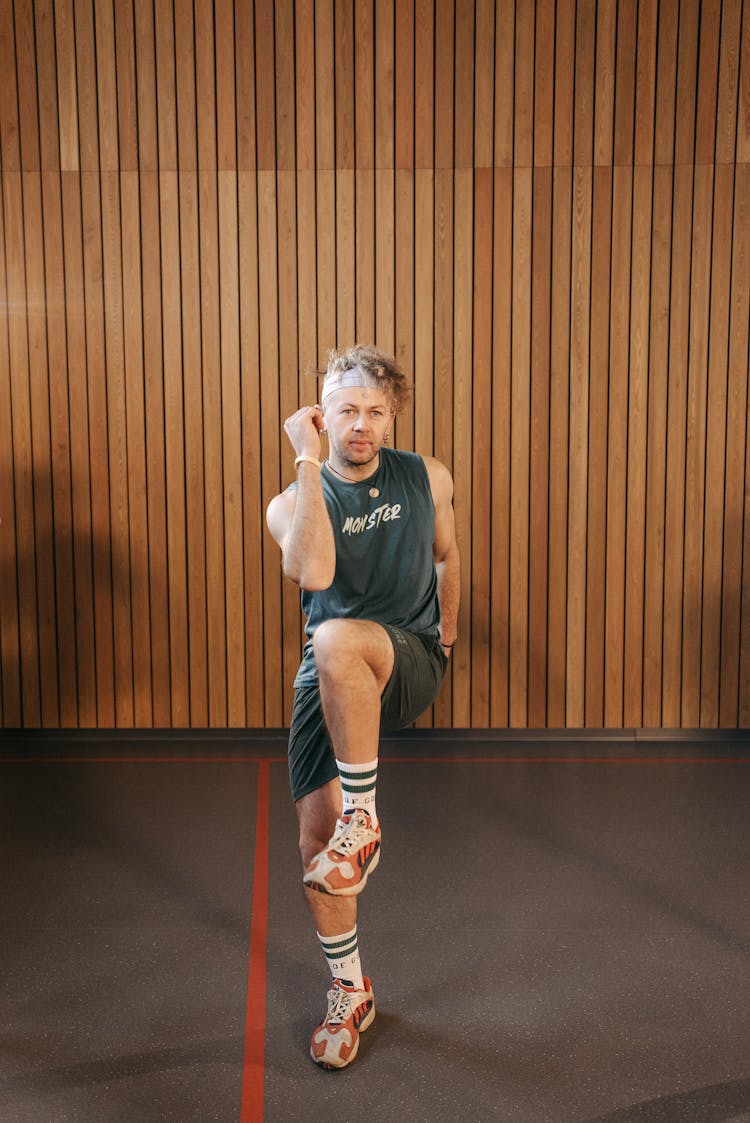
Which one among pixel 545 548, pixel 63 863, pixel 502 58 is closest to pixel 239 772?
pixel 63 863

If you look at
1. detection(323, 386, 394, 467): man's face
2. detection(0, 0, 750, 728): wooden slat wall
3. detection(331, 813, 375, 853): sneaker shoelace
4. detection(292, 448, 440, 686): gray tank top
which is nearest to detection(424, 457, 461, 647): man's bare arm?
detection(292, 448, 440, 686): gray tank top

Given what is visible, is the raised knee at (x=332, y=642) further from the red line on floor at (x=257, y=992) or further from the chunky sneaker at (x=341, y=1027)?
the red line on floor at (x=257, y=992)

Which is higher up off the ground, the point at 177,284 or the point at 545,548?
the point at 177,284

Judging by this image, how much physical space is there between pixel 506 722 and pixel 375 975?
2619 mm

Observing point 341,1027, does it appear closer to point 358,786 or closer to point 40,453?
point 358,786

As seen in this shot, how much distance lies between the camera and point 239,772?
486 cm

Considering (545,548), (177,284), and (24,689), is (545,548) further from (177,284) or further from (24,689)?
(24,689)

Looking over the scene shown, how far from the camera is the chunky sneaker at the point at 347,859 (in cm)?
221

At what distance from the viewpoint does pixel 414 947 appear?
10.2 ft

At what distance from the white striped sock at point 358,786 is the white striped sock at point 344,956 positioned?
0.47 metres

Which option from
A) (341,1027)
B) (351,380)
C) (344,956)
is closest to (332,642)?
(351,380)

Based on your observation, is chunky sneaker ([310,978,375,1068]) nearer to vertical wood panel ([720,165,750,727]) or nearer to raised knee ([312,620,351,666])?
raised knee ([312,620,351,666])

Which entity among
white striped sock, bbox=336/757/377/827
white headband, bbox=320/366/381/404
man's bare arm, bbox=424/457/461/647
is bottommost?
white striped sock, bbox=336/757/377/827

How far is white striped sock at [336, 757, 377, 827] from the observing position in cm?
232
